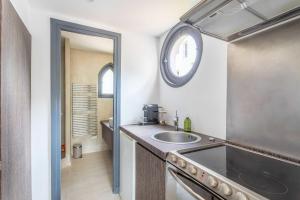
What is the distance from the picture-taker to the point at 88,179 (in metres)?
2.35

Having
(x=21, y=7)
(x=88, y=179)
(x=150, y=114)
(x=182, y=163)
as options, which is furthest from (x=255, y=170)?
(x=88, y=179)

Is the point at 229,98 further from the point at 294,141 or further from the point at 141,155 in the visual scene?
the point at 141,155

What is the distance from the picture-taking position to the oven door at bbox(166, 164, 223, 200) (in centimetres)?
81

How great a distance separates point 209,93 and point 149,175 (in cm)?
94

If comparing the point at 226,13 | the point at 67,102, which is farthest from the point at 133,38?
the point at 67,102

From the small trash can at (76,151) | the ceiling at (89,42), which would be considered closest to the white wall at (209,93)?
the ceiling at (89,42)

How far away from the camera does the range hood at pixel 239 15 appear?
87cm

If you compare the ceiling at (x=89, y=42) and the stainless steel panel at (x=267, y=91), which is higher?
the ceiling at (x=89, y=42)

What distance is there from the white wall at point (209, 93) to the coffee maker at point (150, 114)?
43 centimetres

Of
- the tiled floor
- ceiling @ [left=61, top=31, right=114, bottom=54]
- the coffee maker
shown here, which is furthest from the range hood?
the tiled floor

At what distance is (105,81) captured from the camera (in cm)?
334

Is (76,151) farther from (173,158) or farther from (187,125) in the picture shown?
(173,158)

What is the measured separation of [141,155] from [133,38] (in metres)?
1.57

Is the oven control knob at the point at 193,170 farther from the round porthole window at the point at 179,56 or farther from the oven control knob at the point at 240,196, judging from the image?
the round porthole window at the point at 179,56
